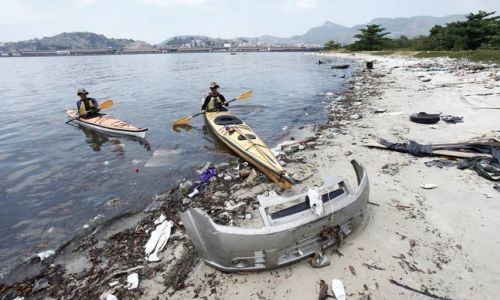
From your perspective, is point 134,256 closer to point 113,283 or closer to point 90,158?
point 113,283

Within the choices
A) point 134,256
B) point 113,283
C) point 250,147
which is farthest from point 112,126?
point 113,283

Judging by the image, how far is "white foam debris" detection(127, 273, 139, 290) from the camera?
457cm

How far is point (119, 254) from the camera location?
560 centimetres

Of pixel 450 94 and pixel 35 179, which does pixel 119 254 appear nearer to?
pixel 35 179

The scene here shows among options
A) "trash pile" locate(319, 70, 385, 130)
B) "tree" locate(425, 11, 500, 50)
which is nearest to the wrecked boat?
"trash pile" locate(319, 70, 385, 130)

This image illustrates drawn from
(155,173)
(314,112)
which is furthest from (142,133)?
(314,112)

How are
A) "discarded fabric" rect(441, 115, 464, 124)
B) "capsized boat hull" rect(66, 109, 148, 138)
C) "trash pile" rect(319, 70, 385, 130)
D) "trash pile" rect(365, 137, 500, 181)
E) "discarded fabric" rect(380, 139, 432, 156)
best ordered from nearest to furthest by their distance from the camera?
"trash pile" rect(365, 137, 500, 181) → "discarded fabric" rect(380, 139, 432, 156) → "discarded fabric" rect(441, 115, 464, 124) → "trash pile" rect(319, 70, 385, 130) → "capsized boat hull" rect(66, 109, 148, 138)

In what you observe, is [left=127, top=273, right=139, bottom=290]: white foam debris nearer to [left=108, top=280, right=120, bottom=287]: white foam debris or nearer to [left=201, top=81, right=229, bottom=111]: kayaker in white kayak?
[left=108, top=280, right=120, bottom=287]: white foam debris

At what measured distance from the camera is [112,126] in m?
14.0

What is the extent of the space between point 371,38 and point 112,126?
73595 mm

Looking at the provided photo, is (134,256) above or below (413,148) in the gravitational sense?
below

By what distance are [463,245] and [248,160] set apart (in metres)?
5.84

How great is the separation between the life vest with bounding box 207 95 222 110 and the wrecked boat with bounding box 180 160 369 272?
10.3 meters

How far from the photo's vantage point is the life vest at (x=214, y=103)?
14234 mm
